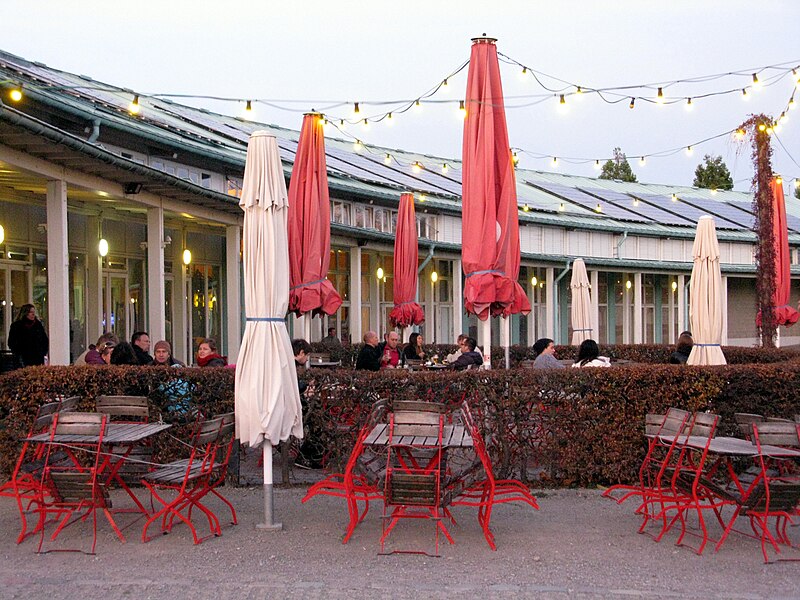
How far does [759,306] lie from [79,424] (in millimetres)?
13477

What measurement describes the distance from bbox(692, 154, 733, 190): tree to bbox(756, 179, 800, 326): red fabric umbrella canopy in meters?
58.7

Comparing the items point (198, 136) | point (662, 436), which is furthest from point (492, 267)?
point (198, 136)

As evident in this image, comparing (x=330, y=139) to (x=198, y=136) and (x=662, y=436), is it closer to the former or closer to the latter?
(x=198, y=136)

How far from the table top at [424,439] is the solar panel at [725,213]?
31.5m

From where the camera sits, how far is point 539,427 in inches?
331

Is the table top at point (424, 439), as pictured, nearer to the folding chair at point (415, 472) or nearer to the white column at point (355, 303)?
the folding chair at point (415, 472)

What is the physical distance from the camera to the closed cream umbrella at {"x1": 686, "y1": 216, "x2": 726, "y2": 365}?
11.2 m

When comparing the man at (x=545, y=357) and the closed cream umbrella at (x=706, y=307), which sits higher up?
the closed cream umbrella at (x=706, y=307)

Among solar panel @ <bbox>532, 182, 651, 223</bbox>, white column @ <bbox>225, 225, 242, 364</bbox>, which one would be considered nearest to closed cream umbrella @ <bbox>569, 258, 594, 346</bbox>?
white column @ <bbox>225, 225, 242, 364</bbox>

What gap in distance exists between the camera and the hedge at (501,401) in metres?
8.30

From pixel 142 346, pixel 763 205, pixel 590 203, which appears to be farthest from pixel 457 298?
pixel 142 346

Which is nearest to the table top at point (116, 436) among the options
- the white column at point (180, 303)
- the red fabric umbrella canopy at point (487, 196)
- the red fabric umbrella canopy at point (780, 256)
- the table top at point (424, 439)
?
the table top at point (424, 439)

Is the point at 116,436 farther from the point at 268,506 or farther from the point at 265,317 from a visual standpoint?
the point at 265,317

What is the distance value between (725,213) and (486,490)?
35750 mm
